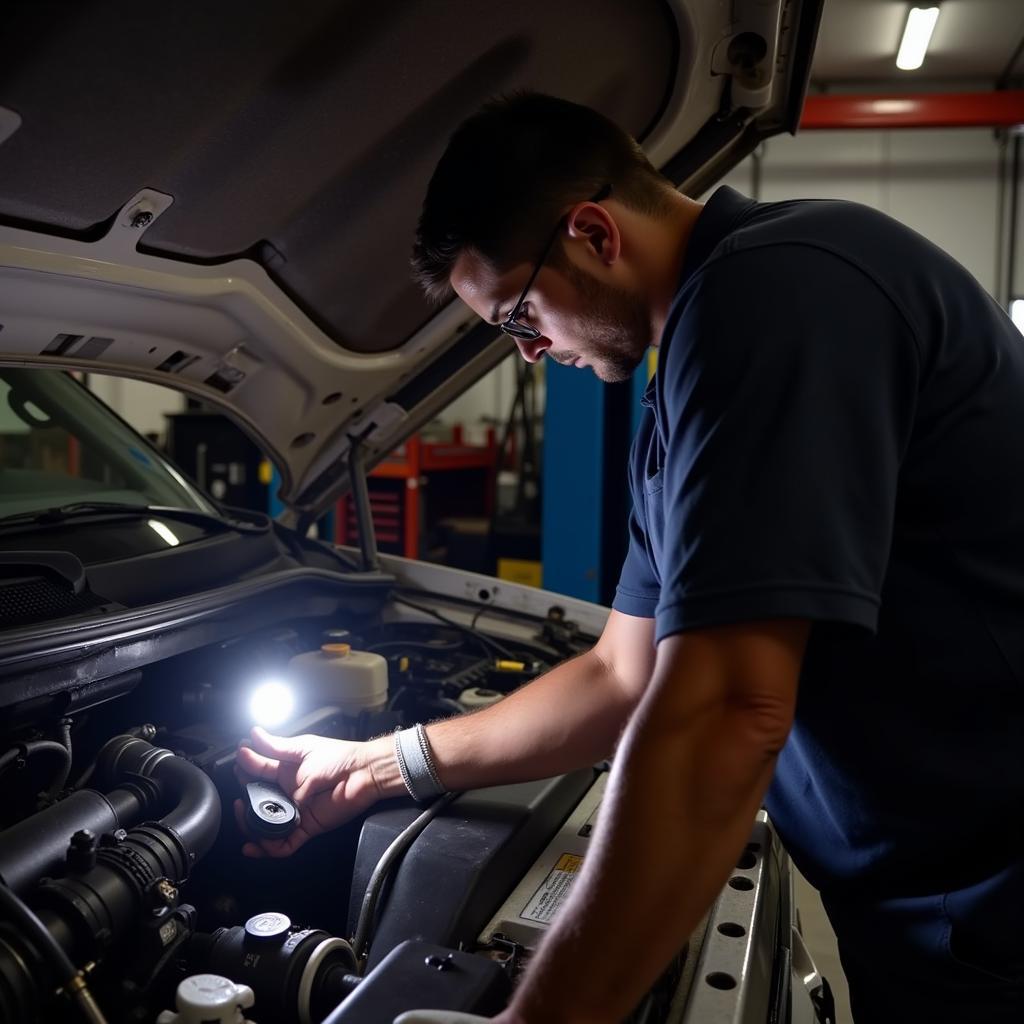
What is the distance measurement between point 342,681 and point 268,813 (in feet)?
1.11

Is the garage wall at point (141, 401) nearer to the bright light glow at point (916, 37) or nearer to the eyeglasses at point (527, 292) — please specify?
the bright light glow at point (916, 37)

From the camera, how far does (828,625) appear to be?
31.0 inches

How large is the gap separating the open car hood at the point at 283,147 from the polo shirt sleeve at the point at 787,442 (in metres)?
0.40

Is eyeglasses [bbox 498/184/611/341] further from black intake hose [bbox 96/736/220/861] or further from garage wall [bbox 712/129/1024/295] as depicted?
garage wall [bbox 712/129/1024/295]

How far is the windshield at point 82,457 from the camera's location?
1.72 meters

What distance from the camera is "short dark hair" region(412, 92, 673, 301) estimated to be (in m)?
1.05

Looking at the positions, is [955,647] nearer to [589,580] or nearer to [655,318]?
[655,318]

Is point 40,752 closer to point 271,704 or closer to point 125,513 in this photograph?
point 271,704

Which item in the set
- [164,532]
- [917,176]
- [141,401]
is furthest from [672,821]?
[141,401]

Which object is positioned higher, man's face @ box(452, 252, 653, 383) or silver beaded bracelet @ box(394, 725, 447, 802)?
man's face @ box(452, 252, 653, 383)

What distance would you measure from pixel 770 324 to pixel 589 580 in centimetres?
302

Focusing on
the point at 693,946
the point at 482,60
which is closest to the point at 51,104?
the point at 482,60

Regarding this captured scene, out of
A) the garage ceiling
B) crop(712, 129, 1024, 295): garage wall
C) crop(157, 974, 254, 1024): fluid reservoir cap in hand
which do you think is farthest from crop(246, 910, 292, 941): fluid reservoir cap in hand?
crop(712, 129, 1024, 295): garage wall

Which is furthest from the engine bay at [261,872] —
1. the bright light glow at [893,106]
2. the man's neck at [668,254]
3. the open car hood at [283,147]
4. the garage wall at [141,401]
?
the garage wall at [141,401]
